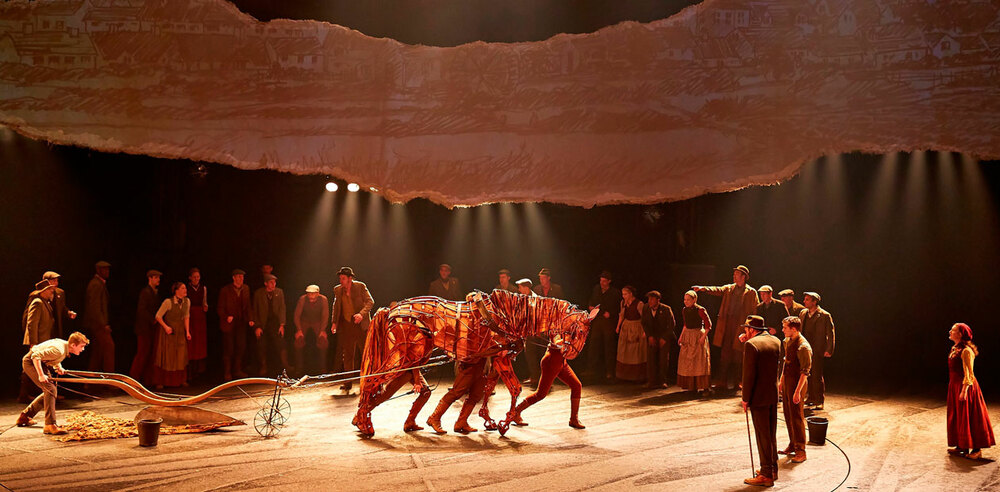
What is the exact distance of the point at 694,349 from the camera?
34.0 ft

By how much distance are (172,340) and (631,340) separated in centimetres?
608

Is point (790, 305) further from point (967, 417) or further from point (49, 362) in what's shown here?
point (49, 362)

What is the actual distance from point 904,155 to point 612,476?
7.41m

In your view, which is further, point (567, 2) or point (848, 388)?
point (567, 2)

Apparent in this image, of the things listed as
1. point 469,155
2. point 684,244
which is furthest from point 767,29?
point 469,155

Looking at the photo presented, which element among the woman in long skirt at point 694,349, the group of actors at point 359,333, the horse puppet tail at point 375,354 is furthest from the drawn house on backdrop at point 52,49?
the woman in long skirt at point 694,349

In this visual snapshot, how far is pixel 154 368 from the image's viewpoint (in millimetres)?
10133

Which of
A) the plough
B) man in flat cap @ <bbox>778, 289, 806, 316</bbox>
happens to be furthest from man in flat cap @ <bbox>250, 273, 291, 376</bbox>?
man in flat cap @ <bbox>778, 289, 806, 316</bbox>

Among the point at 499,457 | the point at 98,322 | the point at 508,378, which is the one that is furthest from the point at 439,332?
the point at 98,322

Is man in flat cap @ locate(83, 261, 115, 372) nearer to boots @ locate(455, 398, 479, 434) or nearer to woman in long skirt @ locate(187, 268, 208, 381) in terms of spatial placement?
woman in long skirt @ locate(187, 268, 208, 381)

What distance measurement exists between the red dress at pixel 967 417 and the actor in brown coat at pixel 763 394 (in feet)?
7.03

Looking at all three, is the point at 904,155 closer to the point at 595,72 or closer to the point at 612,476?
the point at 595,72

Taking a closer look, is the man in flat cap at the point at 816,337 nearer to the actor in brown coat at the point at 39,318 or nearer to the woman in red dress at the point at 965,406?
the woman in red dress at the point at 965,406

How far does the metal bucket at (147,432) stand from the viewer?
706cm
